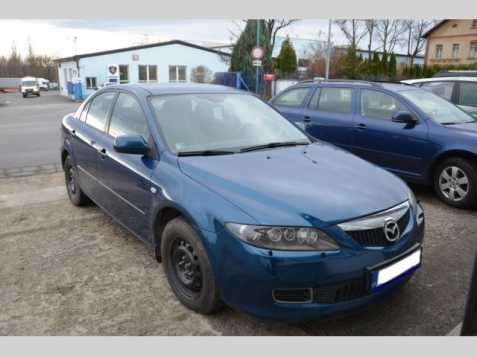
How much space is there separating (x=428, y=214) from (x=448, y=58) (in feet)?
165

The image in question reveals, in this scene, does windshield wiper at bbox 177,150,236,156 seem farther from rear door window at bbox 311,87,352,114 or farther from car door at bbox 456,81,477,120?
car door at bbox 456,81,477,120

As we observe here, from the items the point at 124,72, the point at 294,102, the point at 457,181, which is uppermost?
the point at 124,72

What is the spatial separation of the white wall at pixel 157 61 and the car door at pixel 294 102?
28.0m

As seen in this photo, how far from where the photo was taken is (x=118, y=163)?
12.7ft

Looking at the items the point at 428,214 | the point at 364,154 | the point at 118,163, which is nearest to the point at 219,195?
the point at 118,163

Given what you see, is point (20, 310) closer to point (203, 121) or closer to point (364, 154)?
point (203, 121)

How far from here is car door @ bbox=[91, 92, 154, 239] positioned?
3482 mm

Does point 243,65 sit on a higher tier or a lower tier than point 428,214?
higher

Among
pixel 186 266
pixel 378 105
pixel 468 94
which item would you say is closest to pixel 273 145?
pixel 186 266

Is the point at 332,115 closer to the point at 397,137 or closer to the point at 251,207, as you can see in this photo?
the point at 397,137

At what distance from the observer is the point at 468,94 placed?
7.82 metres

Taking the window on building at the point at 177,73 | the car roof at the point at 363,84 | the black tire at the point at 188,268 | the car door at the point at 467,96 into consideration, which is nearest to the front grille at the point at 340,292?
the black tire at the point at 188,268

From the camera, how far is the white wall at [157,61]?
111 ft

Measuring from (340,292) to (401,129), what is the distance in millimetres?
3919
